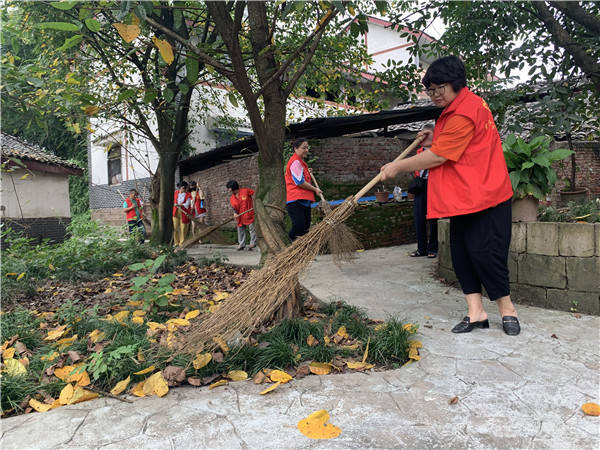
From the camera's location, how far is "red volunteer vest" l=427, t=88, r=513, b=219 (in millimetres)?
2617

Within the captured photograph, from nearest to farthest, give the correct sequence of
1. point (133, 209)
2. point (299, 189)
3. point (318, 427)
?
point (318, 427) < point (299, 189) < point (133, 209)

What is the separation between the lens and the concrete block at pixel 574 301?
3.26m

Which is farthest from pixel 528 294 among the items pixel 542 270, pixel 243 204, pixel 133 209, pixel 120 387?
pixel 133 209

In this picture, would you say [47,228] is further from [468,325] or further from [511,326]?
[511,326]

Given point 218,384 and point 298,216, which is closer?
point 218,384

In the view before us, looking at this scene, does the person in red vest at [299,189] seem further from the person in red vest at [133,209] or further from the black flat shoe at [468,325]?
the person in red vest at [133,209]

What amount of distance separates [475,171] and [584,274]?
157 centimetres

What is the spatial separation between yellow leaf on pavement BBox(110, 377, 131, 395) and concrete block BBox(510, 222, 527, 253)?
11.0 feet

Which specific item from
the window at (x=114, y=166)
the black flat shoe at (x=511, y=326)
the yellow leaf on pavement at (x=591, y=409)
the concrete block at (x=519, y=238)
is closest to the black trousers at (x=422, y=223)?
the concrete block at (x=519, y=238)

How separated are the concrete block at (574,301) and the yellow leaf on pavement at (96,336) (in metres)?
3.58

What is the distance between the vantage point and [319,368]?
229cm

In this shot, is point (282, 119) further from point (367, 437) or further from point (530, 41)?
point (530, 41)

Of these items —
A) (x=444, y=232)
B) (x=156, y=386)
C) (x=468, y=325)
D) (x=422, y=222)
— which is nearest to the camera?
(x=156, y=386)

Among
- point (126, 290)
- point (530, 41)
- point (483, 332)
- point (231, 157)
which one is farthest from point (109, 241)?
point (530, 41)
